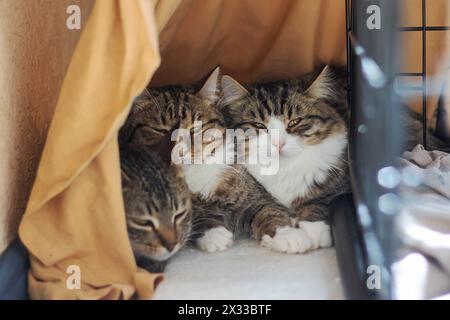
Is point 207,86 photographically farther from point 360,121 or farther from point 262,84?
point 360,121

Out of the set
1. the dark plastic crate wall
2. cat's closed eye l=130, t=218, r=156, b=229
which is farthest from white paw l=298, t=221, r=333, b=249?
cat's closed eye l=130, t=218, r=156, b=229

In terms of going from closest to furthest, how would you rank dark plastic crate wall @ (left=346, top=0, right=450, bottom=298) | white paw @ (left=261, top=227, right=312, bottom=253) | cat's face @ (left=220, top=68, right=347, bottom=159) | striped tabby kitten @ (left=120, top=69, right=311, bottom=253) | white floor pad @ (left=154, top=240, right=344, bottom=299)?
1. dark plastic crate wall @ (left=346, top=0, right=450, bottom=298)
2. white floor pad @ (left=154, top=240, right=344, bottom=299)
3. white paw @ (left=261, top=227, right=312, bottom=253)
4. striped tabby kitten @ (left=120, top=69, right=311, bottom=253)
5. cat's face @ (left=220, top=68, right=347, bottom=159)

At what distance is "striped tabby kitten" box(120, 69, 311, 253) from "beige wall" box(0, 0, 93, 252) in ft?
0.78

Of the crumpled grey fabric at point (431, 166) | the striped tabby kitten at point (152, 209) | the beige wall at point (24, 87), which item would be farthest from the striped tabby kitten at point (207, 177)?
the crumpled grey fabric at point (431, 166)

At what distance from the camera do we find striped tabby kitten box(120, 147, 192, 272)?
4.29ft

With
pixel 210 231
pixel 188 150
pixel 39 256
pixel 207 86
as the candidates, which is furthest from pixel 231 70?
pixel 39 256

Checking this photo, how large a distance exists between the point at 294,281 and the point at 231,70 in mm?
889

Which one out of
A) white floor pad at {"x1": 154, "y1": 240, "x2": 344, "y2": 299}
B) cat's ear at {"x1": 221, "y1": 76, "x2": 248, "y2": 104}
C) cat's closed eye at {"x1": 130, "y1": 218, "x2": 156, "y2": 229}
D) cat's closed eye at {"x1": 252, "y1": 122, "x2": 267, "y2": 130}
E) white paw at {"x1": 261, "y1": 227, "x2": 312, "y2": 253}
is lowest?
white floor pad at {"x1": 154, "y1": 240, "x2": 344, "y2": 299}

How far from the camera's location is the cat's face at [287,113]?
1.65 metres

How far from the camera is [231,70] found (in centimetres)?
195

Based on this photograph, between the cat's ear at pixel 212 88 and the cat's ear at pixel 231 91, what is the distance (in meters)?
0.03

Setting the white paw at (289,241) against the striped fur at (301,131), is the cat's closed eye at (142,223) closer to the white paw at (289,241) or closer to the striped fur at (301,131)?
the white paw at (289,241)

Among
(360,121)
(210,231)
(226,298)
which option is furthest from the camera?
(210,231)

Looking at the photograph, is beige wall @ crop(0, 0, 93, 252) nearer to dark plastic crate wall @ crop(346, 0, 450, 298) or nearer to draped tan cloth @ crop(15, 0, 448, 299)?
draped tan cloth @ crop(15, 0, 448, 299)
